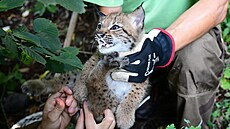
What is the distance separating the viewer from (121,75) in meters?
2.33

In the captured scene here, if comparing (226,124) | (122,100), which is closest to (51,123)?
(122,100)

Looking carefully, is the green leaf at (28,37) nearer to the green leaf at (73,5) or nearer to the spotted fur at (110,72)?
the green leaf at (73,5)

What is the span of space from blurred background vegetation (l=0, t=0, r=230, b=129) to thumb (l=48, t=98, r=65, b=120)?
0.21m

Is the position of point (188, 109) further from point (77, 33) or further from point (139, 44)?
point (77, 33)

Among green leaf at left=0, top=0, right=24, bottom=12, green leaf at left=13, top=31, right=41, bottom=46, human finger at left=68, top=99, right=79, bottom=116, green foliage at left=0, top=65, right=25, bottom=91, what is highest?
green foliage at left=0, top=65, right=25, bottom=91

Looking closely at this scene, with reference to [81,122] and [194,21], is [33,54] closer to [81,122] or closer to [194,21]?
[81,122]

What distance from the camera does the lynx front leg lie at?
250cm

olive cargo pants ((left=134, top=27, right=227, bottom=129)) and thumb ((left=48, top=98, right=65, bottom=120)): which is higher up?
thumb ((left=48, top=98, right=65, bottom=120))

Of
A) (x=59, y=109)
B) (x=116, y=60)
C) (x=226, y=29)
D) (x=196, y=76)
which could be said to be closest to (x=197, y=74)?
(x=196, y=76)

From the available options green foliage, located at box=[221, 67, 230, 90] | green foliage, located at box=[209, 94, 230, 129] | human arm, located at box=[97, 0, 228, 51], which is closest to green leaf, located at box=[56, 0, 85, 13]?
human arm, located at box=[97, 0, 228, 51]

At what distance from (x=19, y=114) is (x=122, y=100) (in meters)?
1.23

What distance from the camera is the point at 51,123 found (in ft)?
7.99

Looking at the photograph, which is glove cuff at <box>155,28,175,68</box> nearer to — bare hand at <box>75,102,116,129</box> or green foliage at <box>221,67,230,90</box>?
bare hand at <box>75,102,116,129</box>

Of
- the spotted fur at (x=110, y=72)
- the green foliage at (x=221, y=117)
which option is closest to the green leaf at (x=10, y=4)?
the spotted fur at (x=110, y=72)
